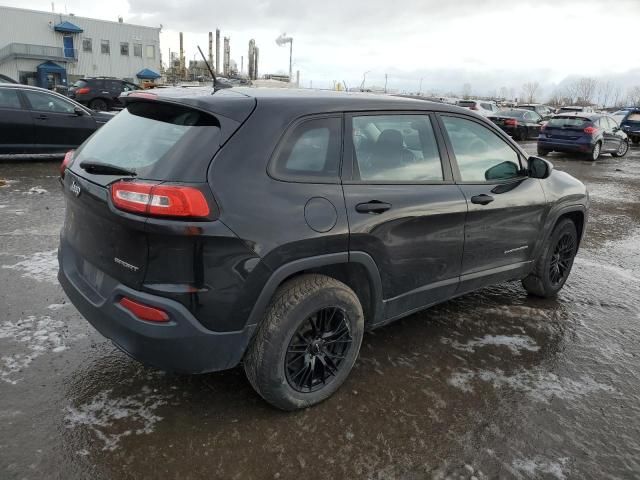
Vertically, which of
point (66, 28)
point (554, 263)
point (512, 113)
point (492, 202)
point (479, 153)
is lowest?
point (554, 263)

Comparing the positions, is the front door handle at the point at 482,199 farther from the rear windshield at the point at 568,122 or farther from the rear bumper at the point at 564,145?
the rear windshield at the point at 568,122

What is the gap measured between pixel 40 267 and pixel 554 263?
4599 mm

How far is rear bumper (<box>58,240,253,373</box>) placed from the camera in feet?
7.75

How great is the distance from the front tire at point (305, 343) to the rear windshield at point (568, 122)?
16060mm

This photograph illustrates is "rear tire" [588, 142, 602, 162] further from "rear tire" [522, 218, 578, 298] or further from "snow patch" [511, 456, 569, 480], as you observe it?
"snow patch" [511, 456, 569, 480]

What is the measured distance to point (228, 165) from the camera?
7.93 ft

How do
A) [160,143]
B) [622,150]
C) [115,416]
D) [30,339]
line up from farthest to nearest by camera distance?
[622,150] < [30,339] < [115,416] < [160,143]

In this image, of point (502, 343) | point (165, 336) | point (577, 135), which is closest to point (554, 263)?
point (502, 343)

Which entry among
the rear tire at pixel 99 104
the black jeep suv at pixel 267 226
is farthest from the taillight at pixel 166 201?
the rear tire at pixel 99 104

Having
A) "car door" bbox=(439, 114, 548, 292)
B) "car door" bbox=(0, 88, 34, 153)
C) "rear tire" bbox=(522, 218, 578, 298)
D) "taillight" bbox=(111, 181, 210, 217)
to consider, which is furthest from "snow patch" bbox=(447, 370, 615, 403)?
"car door" bbox=(0, 88, 34, 153)

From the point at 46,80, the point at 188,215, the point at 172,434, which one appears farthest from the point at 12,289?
the point at 46,80

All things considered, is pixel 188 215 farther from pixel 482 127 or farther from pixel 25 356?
pixel 482 127

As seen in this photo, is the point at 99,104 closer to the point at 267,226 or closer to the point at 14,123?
the point at 14,123

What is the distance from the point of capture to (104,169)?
262cm
